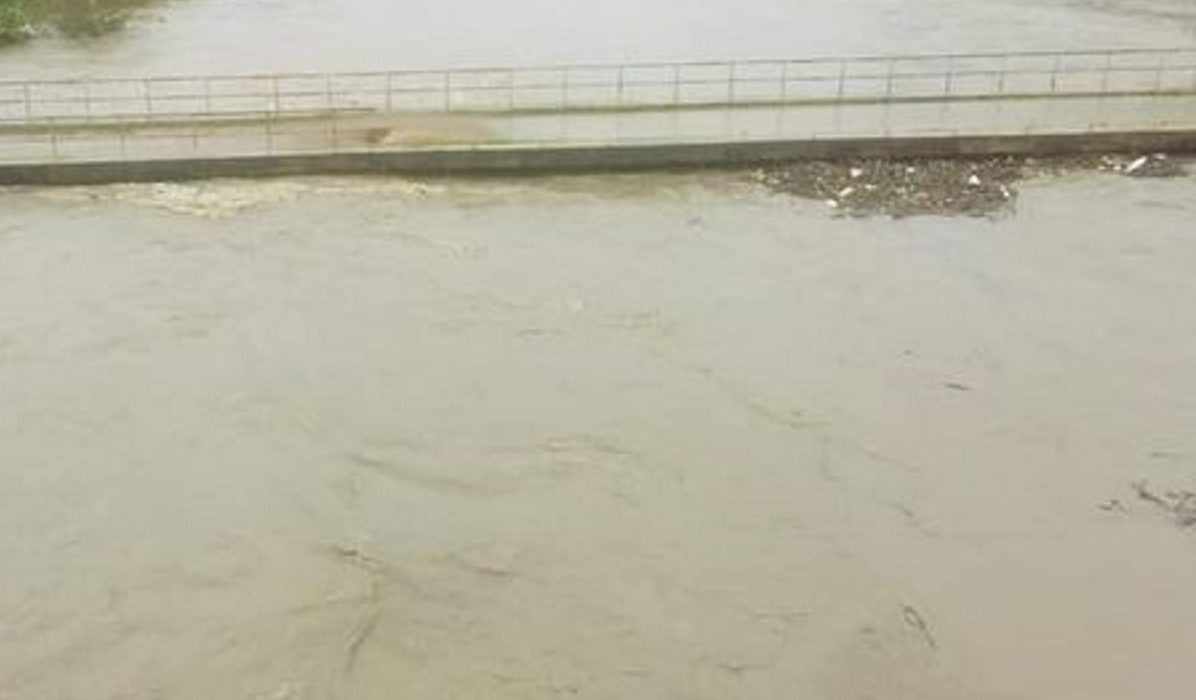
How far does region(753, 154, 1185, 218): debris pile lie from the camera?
2159 centimetres

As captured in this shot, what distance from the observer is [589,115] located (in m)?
25.0

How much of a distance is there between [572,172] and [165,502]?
10747 millimetres

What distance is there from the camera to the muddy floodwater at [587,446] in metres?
11.7

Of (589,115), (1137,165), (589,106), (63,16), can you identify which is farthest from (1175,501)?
(63,16)

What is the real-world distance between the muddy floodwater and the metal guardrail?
4.07m

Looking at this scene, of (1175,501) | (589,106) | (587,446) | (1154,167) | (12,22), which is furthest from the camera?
(12,22)

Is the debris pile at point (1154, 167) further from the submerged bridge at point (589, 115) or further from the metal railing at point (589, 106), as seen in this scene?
the metal railing at point (589, 106)

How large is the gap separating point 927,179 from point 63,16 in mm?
23692

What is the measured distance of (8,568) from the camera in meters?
12.7

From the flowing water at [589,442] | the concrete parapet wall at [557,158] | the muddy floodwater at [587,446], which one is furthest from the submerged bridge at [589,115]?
the muddy floodwater at [587,446]

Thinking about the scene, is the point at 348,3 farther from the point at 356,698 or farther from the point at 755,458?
the point at 356,698

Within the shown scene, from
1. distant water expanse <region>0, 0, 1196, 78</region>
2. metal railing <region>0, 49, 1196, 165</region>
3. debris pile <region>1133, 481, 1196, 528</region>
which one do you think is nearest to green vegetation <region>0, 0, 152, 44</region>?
distant water expanse <region>0, 0, 1196, 78</region>

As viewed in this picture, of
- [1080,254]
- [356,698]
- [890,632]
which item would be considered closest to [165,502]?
[356,698]

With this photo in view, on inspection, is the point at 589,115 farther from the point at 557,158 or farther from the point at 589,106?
the point at 557,158
